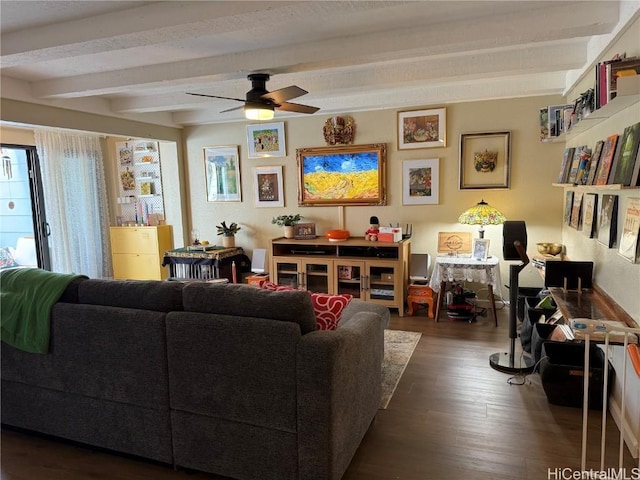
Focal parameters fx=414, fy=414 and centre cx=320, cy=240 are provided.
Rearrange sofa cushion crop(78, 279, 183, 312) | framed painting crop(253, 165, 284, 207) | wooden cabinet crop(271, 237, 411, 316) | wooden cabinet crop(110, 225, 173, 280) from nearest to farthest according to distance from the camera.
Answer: sofa cushion crop(78, 279, 183, 312) → wooden cabinet crop(271, 237, 411, 316) → framed painting crop(253, 165, 284, 207) → wooden cabinet crop(110, 225, 173, 280)

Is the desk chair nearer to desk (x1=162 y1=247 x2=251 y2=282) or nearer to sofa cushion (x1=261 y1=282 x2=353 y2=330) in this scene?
sofa cushion (x1=261 y1=282 x2=353 y2=330)

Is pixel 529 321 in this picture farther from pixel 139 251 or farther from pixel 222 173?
pixel 139 251

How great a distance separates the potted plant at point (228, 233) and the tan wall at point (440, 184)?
0.16 meters

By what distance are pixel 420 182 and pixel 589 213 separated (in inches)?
81.7

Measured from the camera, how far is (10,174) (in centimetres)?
502

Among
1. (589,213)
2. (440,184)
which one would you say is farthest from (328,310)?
(440,184)

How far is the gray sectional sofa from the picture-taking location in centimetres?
187

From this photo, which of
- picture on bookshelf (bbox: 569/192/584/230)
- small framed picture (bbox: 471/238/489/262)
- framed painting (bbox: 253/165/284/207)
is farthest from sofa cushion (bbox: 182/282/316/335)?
framed painting (bbox: 253/165/284/207)

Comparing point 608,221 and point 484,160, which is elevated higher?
point 484,160

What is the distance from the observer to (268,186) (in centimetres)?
560

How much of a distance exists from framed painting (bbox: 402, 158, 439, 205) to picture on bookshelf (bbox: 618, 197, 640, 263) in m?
2.58

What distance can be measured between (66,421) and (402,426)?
193 cm

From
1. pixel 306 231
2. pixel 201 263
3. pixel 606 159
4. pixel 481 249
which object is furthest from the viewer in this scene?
pixel 201 263

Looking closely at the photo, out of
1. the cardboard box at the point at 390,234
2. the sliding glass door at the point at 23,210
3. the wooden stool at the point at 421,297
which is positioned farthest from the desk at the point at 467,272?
the sliding glass door at the point at 23,210
